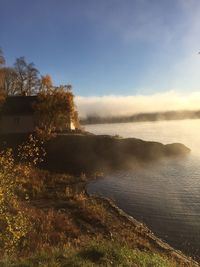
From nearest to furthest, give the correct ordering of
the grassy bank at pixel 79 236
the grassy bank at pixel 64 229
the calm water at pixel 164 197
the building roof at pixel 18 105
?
the grassy bank at pixel 64 229 < the grassy bank at pixel 79 236 < the calm water at pixel 164 197 < the building roof at pixel 18 105

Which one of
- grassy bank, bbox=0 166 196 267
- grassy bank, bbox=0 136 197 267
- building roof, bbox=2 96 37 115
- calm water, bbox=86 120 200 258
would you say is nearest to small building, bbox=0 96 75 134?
building roof, bbox=2 96 37 115

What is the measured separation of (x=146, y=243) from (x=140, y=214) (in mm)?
8752

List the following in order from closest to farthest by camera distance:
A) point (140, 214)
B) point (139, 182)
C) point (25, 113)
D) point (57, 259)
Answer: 1. point (57, 259)
2. point (140, 214)
3. point (139, 182)
4. point (25, 113)

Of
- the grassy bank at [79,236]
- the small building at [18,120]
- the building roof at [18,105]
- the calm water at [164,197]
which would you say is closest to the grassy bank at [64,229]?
the grassy bank at [79,236]

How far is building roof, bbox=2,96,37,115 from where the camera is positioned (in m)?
74.7

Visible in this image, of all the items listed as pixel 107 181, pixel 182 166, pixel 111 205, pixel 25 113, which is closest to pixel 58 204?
pixel 111 205

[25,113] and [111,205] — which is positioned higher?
[25,113]

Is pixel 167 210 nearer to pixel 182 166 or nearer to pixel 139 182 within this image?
pixel 139 182

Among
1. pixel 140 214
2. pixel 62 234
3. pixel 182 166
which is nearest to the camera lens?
pixel 62 234

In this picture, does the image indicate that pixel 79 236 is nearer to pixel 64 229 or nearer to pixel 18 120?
pixel 64 229

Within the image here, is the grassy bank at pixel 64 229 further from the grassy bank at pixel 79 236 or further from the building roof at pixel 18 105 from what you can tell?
the building roof at pixel 18 105

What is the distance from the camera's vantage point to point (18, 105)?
76.5 metres

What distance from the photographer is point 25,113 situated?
7431 centimetres

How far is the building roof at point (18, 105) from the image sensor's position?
74662 millimetres
